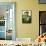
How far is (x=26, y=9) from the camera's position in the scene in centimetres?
429

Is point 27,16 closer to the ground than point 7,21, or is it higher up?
higher up

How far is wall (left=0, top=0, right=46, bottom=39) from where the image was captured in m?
4.23

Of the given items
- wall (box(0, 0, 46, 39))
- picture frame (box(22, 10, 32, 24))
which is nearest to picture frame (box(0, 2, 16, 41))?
wall (box(0, 0, 46, 39))

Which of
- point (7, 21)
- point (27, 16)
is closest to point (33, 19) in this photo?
point (27, 16)

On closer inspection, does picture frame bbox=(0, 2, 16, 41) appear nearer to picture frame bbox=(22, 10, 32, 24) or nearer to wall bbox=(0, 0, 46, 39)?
wall bbox=(0, 0, 46, 39)

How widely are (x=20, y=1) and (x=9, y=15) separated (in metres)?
0.58

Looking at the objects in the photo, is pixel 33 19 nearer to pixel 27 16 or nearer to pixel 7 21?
pixel 27 16

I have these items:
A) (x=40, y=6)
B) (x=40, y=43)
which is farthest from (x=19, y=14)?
(x=40, y=43)

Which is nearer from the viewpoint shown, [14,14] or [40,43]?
[40,43]

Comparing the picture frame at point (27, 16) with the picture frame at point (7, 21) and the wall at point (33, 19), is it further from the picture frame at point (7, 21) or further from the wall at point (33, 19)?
the picture frame at point (7, 21)

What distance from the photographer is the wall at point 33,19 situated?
423 cm

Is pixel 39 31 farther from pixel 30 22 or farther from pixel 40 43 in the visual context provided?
pixel 40 43

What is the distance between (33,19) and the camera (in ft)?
14.0

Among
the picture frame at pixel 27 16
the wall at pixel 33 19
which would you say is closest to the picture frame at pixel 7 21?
the wall at pixel 33 19
